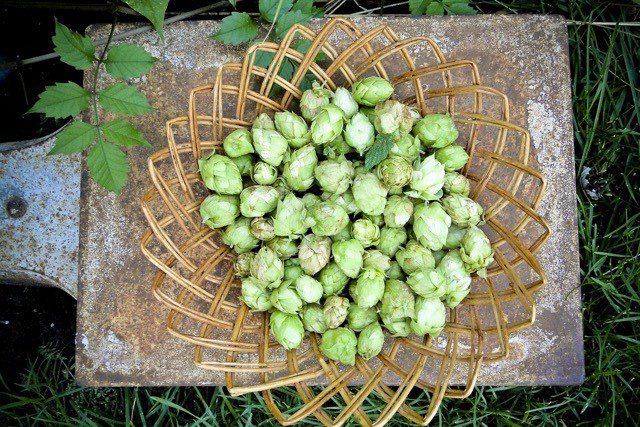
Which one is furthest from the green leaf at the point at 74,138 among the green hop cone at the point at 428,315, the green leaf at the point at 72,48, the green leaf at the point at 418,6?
the green leaf at the point at 418,6

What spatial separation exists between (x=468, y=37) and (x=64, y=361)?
2192 millimetres

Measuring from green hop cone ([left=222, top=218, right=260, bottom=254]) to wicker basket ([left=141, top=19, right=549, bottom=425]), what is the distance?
11 cm

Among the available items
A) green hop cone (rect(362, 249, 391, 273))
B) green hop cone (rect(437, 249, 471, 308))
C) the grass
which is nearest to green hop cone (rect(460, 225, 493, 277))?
green hop cone (rect(437, 249, 471, 308))

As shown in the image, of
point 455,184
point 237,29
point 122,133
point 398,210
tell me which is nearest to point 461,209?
point 455,184

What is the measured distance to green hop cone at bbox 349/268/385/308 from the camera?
183cm

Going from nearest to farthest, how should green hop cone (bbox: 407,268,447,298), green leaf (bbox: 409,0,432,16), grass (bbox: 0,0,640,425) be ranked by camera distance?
1. green hop cone (bbox: 407,268,447,298)
2. green leaf (bbox: 409,0,432,16)
3. grass (bbox: 0,0,640,425)

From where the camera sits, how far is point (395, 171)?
1.81 m

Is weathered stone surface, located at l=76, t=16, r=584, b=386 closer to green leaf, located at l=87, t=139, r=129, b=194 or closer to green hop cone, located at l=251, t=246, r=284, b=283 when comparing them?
green leaf, located at l=87, t=139, r=129, b=194

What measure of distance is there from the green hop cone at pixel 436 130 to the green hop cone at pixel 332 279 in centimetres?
50

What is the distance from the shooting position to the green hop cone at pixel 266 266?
1826 millimetres

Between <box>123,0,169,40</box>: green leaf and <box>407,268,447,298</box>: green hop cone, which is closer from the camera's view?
<box>123,0,169,40</box>: green leaf

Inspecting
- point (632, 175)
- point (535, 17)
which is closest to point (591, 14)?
point (535, 17)

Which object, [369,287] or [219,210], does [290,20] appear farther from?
[369,287]

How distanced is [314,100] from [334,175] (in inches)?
9.9
